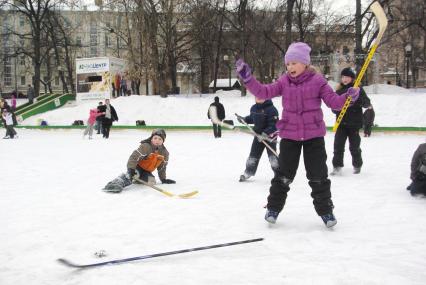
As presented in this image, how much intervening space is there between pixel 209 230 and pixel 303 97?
139cm

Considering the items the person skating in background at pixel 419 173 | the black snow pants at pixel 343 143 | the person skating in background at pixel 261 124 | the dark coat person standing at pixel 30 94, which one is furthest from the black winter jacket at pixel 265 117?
the dark coat person standing at pixel 30 94

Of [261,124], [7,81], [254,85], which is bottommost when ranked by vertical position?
[261,124]

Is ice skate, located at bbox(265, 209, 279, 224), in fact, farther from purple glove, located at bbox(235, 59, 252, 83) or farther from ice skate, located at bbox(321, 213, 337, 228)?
purple glove, located at bbox(235, 59, 252, 83)

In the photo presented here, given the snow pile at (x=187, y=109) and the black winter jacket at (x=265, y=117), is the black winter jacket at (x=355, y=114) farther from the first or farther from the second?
the snow pile at (x=187, y=109)

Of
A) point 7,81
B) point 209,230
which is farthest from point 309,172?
point 7,81

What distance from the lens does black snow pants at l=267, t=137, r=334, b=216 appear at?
3.69 meters

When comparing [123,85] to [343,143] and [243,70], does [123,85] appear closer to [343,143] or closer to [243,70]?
[343,143]

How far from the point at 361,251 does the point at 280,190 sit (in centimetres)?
91

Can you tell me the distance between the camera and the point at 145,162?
5.99 meters

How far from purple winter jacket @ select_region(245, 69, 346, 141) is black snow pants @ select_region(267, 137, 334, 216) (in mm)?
98

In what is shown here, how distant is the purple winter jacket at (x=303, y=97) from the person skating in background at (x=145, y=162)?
2467mm

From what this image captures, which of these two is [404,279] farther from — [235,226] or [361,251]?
[235,226]

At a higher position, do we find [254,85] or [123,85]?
[123,85]

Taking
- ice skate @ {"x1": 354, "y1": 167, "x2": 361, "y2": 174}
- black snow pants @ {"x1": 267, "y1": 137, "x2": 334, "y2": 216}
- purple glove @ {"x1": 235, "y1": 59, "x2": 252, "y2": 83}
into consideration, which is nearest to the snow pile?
ice skate @ {"x1": 354, "y1": 167, "x2": 361, "y2": 174}
